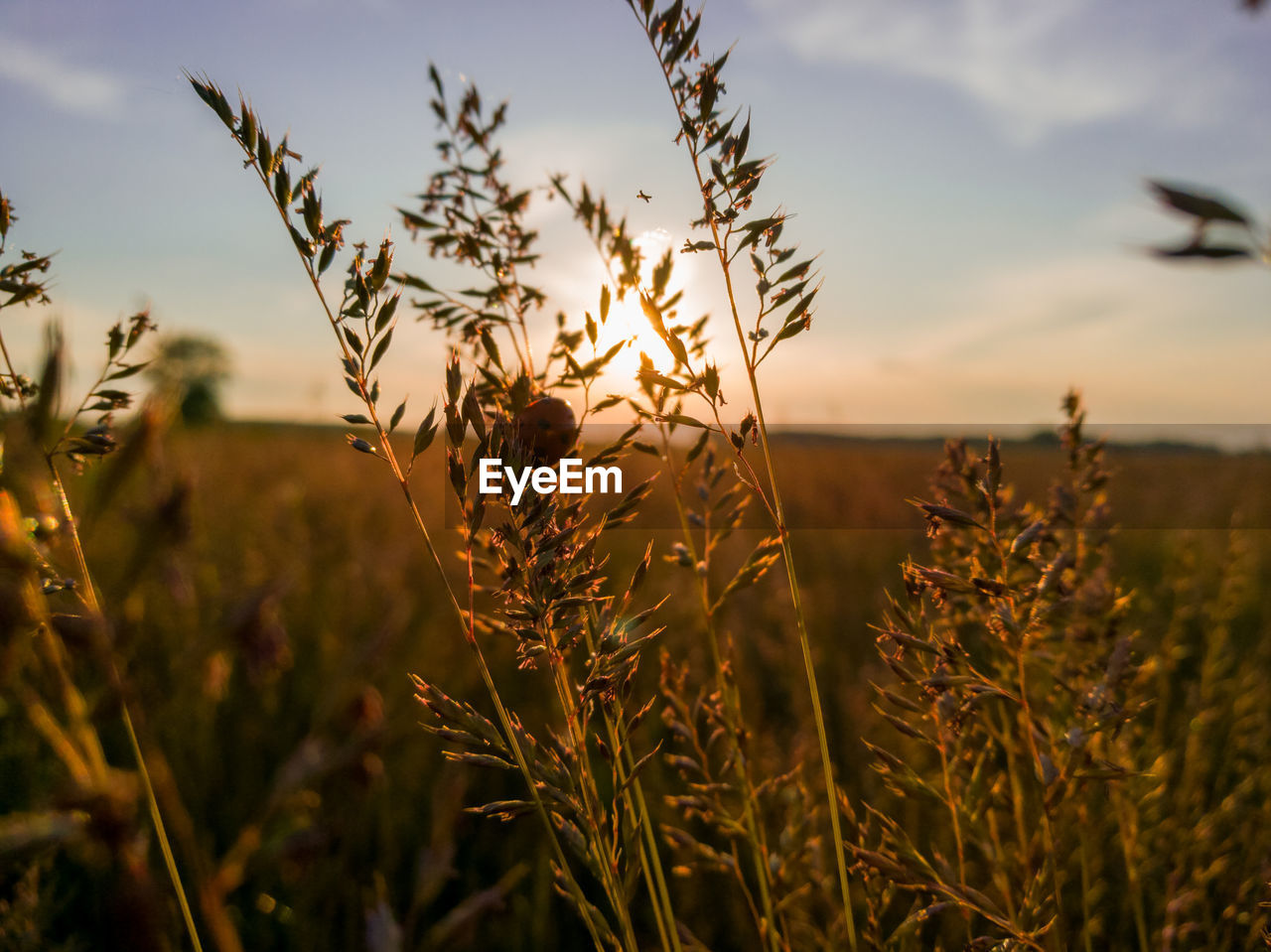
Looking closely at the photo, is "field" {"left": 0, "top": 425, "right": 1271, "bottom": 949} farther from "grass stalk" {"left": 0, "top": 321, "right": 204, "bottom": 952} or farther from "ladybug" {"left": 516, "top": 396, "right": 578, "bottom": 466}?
"ladybug" {"left": 516, "top": 396, "right": 578, "bottom": 466}

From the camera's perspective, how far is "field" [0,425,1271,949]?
54 cm

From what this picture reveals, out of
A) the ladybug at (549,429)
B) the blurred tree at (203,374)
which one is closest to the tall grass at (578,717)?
the ladybug at (549,429)

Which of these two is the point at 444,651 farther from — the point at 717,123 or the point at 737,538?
the point at 737,538

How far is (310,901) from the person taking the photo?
7.39 feet

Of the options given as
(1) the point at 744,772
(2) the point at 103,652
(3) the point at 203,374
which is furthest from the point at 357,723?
(3) the point at 203,374

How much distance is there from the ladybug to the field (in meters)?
0.46

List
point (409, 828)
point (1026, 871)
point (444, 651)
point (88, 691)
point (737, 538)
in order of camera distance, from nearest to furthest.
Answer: point (1026, 871) → point (409, 828) → point (88, 691) → point (444, 651) → point (737, 538)

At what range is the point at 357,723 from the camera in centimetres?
60

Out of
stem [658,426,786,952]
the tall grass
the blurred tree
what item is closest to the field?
the tall grass

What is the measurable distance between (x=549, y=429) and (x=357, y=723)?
857mm

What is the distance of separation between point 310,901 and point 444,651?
197 cm

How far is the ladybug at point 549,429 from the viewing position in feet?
4.61

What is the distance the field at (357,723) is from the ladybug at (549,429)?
1.50 ft

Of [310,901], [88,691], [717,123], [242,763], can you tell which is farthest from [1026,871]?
[88,691]
